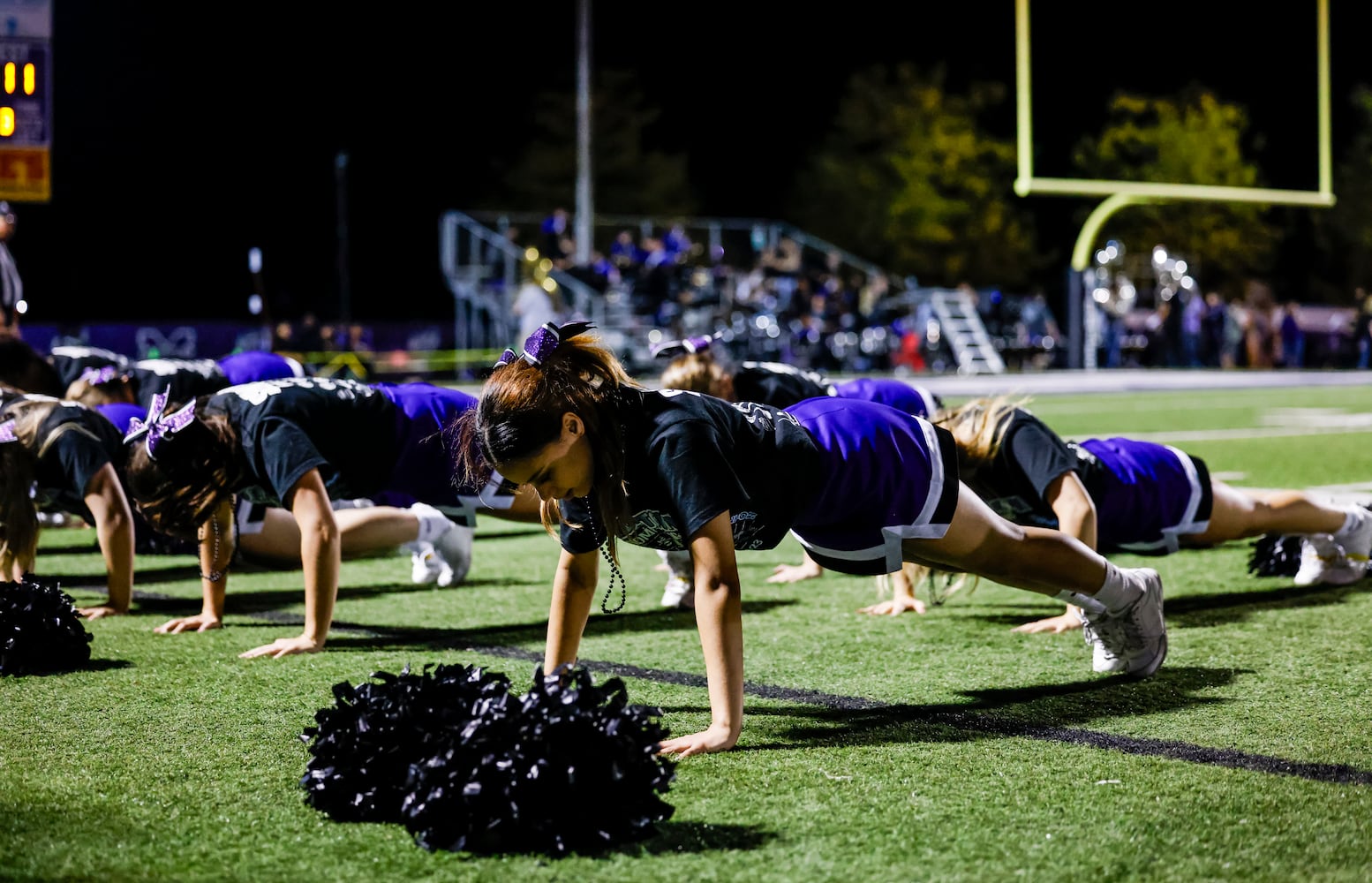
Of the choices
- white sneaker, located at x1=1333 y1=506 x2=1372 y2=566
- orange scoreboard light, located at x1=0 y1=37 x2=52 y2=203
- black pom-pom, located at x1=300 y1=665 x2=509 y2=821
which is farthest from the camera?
orange scoreboard light, located at x1=0 y1=37 x2=52 y2=203

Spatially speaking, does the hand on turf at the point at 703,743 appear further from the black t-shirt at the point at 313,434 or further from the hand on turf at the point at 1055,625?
the hand on turf at the point at 1055,625

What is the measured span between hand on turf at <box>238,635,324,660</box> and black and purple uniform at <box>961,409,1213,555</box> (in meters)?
2.00

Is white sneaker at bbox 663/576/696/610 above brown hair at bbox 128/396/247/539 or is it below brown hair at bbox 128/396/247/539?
below

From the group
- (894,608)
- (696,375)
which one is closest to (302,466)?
(696,375)

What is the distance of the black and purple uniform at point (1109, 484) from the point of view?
4848mm

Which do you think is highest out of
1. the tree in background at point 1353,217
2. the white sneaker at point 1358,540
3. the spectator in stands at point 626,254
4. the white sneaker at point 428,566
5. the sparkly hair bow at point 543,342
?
the tree in background at point 1353,217

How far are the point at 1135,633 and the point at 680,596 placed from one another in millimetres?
2005

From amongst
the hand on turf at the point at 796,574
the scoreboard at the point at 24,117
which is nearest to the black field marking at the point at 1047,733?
the hand on turf at the point at 796,574

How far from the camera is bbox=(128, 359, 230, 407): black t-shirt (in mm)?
7109

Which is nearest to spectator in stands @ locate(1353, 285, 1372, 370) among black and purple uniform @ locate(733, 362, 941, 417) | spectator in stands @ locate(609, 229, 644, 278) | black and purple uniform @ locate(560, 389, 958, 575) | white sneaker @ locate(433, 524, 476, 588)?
spectator in stands @ locate(609, 229, 644, 278)

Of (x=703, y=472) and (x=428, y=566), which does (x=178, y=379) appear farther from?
(x=703, y=472)

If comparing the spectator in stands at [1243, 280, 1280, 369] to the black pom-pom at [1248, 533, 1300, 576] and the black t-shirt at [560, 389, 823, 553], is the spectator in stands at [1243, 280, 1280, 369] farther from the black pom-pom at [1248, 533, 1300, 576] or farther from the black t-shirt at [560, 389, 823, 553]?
the black t-shirt at [560, 389, 823, 553]

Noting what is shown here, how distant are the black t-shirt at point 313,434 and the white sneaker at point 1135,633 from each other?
7.36 ft

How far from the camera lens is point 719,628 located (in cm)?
329
